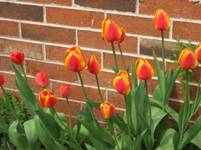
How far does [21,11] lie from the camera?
257cm

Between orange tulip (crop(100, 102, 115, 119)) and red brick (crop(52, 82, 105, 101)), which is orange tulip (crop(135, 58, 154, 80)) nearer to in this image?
orange tulip (crop(100, 102, 115, 119))

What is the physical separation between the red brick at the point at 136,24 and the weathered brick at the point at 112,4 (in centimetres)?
4

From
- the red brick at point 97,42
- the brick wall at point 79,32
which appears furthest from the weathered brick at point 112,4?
the red brick at point 97,42

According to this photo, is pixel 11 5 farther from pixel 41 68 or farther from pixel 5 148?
pixel 5 148

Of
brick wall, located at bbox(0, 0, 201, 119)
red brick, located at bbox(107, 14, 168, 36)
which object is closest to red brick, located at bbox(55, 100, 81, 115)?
brick wall, located at bbox(0, 0, 201, 119)

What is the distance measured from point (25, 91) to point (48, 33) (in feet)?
1.39

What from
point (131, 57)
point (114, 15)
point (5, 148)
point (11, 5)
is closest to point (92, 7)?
point (114, 15)

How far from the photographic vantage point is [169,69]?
2.28 meters

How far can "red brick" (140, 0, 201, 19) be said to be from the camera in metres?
2.20

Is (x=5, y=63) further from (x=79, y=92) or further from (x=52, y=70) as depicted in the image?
(x=79, y=92)

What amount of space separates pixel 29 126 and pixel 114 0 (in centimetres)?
64

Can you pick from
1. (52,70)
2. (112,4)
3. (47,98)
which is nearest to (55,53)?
(52,70)

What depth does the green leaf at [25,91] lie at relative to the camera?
2.20 metres

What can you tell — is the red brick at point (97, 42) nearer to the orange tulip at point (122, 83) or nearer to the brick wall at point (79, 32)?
the brick wall at point (79, 32)
